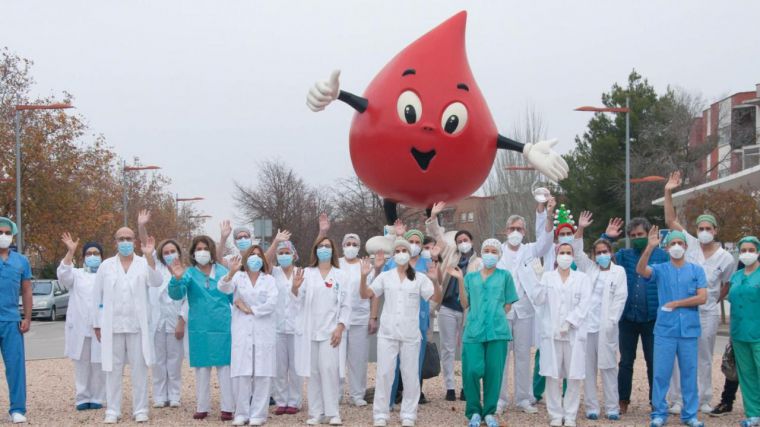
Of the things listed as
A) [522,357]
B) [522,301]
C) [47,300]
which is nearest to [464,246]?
[522,301]

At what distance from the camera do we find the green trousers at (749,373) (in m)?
9.13

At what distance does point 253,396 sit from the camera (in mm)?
9477

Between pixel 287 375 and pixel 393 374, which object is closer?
pixel 393 374

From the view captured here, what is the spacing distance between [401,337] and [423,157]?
11.0ft

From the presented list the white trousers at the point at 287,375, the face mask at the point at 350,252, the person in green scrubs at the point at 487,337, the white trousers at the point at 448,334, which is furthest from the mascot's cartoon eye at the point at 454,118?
the white trousers at the point at 287,375

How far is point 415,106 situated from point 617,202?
97.9ft

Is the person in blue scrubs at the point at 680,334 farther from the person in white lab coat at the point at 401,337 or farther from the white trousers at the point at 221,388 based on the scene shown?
the white trousers at the point at 221,388

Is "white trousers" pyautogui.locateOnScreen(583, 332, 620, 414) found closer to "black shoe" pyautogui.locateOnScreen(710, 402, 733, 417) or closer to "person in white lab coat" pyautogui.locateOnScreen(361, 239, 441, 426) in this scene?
"black shoe" pyautogui.locateOnScreen(710, 402, 733, 417)

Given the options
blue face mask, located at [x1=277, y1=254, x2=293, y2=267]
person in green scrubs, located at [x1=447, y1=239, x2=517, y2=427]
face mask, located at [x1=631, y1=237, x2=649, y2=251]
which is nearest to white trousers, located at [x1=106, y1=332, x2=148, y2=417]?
blue face mask, located at [x1=277, y1=254, x2=293, y2=267]

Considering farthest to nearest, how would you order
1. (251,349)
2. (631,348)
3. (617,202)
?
(617,202) → (631,348) → (251,349)

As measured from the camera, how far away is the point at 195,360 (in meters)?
9.51

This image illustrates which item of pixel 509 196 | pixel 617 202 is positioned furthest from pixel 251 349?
pixel 509 196

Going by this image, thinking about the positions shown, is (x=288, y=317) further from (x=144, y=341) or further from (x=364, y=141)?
(x=364, y=141)

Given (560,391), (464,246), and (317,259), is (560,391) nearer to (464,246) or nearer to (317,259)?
(464,246)
